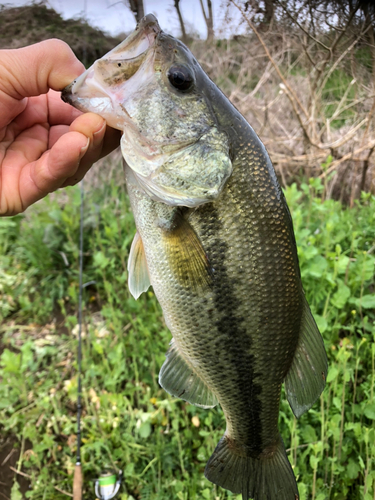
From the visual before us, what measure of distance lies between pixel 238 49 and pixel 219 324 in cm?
486

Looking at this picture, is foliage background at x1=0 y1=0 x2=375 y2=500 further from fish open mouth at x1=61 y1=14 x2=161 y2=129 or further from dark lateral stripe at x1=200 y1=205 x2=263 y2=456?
fish open mouth at x1=61 y1=14 x2=161 y2=129

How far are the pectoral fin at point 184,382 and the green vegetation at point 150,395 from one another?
496 mm

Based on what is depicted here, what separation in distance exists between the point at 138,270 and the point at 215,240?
0.37m

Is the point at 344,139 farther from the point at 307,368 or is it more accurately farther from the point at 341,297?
the point at 307,368

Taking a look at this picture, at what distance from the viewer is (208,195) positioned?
1245 millimetres

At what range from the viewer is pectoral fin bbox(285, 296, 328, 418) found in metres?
1.40

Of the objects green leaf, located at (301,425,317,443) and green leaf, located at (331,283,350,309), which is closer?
green leaf, located at (301,425,317,443)

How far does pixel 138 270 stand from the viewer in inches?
58.2

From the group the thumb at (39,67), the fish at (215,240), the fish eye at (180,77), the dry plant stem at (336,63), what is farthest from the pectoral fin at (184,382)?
the dry plant stem at (336,63)

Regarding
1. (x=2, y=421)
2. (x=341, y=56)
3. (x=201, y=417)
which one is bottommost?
(x=2, y=421)

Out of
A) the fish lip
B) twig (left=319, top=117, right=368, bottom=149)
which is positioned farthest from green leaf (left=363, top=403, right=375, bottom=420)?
twig (left=319, top=117, right=368, bottom=149)

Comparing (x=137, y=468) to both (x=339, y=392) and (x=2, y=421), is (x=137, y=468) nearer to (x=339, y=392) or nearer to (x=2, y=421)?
(x=2, y=421)

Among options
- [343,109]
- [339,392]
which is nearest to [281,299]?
[339,392]

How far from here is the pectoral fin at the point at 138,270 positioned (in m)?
1.47
